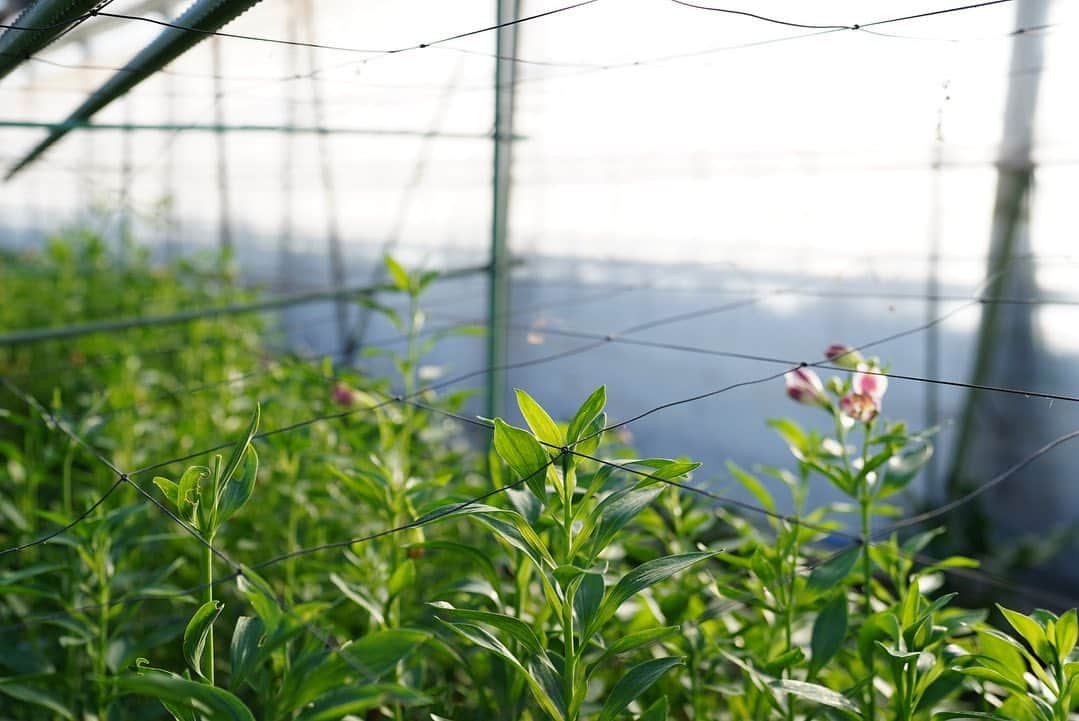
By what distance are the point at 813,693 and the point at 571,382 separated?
7.52ft

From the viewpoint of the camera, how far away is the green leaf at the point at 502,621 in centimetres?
67

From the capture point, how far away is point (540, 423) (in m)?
0.76

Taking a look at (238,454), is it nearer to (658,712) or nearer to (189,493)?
(189,493)

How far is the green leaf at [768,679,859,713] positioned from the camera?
739mm

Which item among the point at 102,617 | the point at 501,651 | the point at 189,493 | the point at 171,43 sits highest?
the point at 171,43

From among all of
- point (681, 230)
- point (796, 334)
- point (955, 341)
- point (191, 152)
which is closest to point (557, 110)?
point (681, 230)

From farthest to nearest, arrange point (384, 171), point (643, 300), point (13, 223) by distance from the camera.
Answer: point (13, 223) → point (384, 171) → point (643, 300)

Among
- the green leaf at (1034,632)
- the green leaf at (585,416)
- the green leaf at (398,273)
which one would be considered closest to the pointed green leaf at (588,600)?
the green leaf at (585,416)

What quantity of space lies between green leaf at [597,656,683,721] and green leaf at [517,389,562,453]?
0.20 metres

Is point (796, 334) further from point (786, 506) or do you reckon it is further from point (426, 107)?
point (426, 107)

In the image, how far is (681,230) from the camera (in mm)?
2566

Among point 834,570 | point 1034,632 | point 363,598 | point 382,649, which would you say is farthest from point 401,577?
point 1034,632

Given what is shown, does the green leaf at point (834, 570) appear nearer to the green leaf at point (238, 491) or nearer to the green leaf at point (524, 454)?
the green leaf at point (524, 454)

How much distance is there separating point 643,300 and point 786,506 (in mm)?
762
